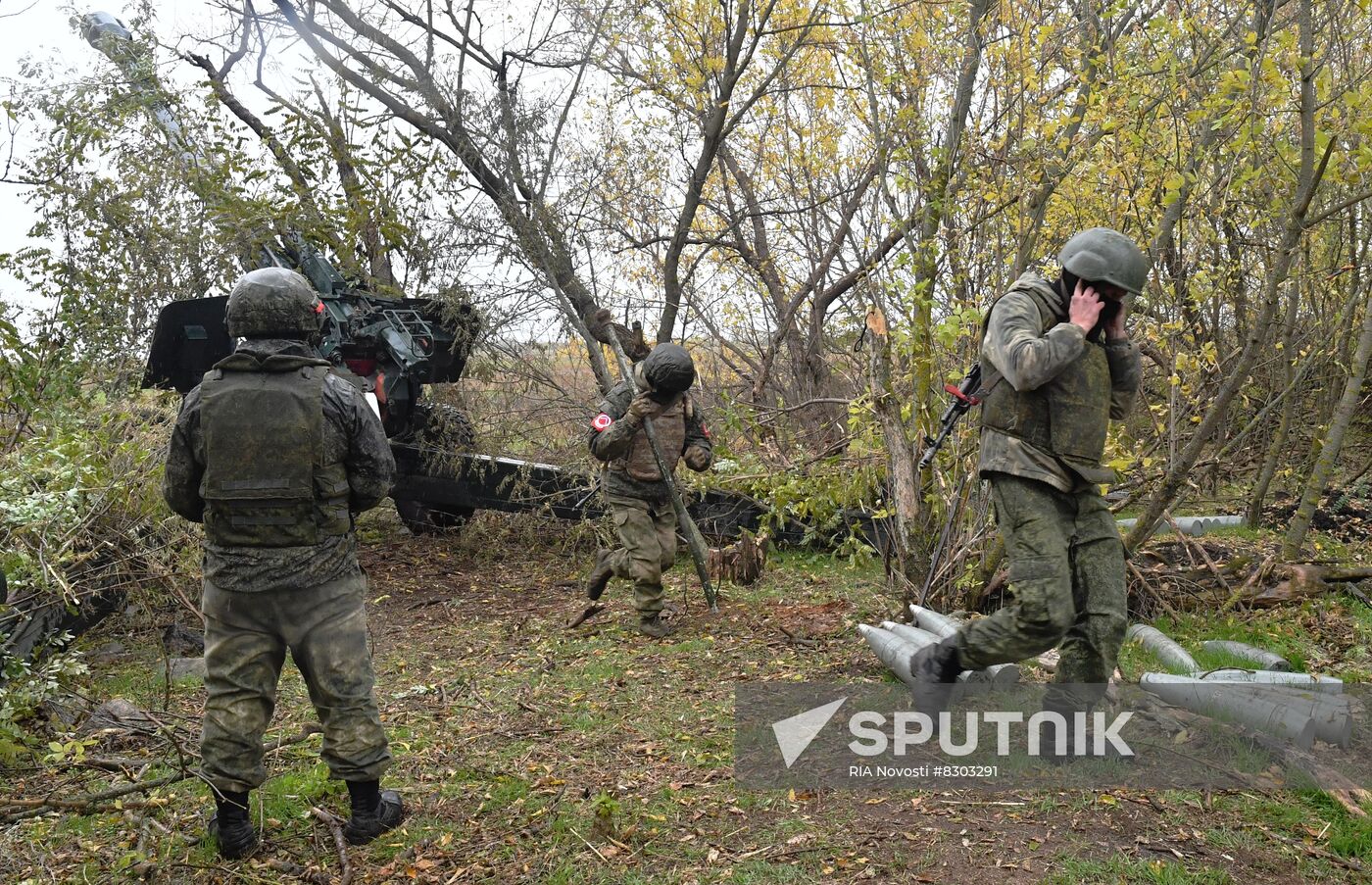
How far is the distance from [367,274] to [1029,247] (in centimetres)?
596

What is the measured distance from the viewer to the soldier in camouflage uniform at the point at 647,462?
6.30m

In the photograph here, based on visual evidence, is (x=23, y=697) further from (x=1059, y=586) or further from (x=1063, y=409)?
(x=1063, y=409)

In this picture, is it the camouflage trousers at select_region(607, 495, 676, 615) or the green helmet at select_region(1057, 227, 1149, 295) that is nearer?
the green helmet at select_region(1057, 227, 1149, 295)

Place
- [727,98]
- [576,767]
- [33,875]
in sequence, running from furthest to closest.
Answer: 1. [727,98]
2. [576,767]
3. [33,875]

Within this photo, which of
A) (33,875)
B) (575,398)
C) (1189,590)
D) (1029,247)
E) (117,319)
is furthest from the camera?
(575,398)

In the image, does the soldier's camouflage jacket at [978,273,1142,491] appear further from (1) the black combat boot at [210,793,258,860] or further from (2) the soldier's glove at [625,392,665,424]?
(1) the black combat boot at [210,793,258,860]

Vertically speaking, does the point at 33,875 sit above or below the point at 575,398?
below

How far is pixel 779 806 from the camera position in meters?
3.69

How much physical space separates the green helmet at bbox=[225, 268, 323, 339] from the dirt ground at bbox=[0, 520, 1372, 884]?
5.60 feet

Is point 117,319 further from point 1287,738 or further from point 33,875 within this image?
point 1287,738

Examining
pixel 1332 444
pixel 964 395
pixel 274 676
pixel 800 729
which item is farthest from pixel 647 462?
pixel 1332 444

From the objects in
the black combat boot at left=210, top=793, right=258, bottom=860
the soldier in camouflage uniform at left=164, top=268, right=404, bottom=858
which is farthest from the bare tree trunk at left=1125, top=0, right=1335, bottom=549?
the black combat boot at left=210, top=793, right=258, bottom=860

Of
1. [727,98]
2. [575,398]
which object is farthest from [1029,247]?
[575,398]

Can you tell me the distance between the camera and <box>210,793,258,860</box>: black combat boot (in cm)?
352
